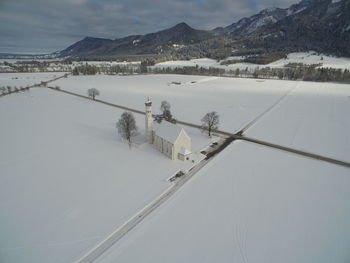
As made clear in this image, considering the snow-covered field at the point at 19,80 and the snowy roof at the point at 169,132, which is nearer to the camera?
the snowy roof at the point at 169,132

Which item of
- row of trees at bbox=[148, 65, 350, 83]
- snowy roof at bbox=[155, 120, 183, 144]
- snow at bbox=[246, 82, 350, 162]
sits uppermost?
row of trees at bbox=[148, 65, 350, 83]

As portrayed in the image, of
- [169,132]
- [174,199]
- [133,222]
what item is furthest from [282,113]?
[133,222]

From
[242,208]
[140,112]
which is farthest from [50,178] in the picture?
[140,112]

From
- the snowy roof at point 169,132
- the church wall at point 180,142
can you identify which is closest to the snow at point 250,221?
the church wall at point 180,142

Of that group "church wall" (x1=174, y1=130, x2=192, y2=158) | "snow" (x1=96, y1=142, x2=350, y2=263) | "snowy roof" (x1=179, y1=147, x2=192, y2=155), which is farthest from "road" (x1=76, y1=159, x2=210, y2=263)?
"church wall" (x1=174, y1=130, x2=192, y2=158)

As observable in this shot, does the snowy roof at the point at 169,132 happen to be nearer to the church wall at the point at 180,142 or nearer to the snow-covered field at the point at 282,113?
the church wall at the point at 180,142

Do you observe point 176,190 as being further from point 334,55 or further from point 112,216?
point 334,55

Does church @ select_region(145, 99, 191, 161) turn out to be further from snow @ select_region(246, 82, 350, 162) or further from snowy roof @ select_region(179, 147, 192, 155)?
snow @ select_region(246, 82, 350, 162)

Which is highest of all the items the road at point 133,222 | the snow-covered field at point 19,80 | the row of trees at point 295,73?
the row of trees at point 295,73
